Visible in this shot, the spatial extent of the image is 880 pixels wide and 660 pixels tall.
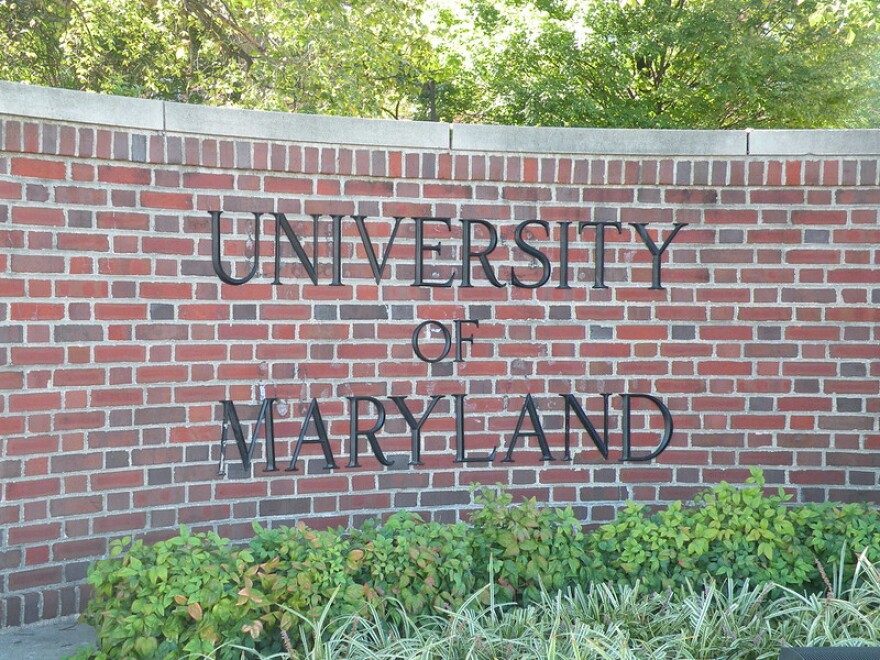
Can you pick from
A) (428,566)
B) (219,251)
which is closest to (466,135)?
(219,251)

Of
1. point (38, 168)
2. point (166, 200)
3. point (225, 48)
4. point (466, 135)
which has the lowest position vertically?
point (166, 200)

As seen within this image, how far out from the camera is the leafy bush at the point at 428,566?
314 centimetres

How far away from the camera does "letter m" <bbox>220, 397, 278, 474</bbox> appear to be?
4.59 metres

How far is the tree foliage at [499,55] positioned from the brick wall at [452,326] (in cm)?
775

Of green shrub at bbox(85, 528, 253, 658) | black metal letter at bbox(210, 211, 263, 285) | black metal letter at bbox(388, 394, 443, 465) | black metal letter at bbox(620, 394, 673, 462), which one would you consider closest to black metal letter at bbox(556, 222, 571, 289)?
black metal letter at bbox(620, 394, 673, 462)

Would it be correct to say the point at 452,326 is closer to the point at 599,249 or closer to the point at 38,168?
the point at 599,249

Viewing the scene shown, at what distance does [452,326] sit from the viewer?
4.88 meters

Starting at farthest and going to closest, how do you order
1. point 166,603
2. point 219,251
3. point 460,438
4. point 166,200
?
point 460,438 → point 219,251 → point 166,200 → point 166,603

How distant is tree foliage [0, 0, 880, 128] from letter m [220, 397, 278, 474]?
812cm

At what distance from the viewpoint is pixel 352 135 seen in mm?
4684

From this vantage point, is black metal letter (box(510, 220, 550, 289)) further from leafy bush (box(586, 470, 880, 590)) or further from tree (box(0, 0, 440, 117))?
tree (box(0, 0, 440, 117))

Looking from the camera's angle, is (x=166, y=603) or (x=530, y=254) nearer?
(x=166, y=603)

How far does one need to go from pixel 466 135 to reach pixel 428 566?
87.9 inches

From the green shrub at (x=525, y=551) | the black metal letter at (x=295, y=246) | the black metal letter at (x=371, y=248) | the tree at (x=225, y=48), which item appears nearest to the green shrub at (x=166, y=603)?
the green shrub at (x=525, y=551)
